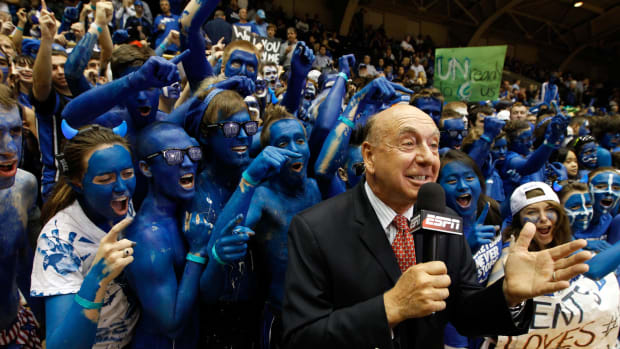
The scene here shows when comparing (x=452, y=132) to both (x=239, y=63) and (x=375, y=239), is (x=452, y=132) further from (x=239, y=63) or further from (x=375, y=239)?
(x=375, y=239)

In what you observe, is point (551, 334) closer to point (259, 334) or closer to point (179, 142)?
point (259, 334)

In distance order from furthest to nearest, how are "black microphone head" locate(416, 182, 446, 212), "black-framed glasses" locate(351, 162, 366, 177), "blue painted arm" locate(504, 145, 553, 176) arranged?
"blue painted arm" locate(504, 145, 553, 176) < "black-framed glasses" locate(351, 162, 366, 177) < "black microphone head" locate(416, 182, 446, 212)

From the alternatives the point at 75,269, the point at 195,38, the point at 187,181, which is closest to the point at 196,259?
the point at 187,181

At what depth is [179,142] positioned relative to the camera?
7.09ft

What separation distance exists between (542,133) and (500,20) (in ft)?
77.2

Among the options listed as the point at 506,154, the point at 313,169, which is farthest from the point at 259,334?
the point at 506,154

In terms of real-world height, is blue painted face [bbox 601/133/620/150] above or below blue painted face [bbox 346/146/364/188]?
above

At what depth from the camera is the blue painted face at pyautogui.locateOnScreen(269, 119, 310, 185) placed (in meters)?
2.39

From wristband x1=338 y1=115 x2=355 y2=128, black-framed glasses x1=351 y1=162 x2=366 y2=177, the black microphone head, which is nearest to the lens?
the black microphone head

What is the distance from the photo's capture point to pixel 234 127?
232cm

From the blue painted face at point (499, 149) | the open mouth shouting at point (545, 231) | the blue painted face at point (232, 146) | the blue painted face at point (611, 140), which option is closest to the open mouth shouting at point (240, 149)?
the blue painted face at point (232, 146)

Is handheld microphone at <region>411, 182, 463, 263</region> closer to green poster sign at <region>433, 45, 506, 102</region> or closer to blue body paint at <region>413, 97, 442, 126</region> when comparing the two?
blue body paint at <region>413, 97, 442, 126</region>

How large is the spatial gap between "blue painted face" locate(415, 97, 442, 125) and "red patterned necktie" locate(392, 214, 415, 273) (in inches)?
101

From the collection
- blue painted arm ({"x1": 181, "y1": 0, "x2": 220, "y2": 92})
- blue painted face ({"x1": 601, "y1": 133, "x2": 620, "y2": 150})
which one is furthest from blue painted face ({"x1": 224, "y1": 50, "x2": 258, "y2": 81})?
blue painted face ({"x1": 601, "y1": 133, "x2": 620, "y2": 150})
